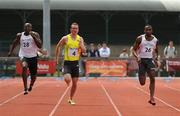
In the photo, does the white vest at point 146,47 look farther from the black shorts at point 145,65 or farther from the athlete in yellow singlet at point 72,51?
the athlete in yellow singlet at point 72,51

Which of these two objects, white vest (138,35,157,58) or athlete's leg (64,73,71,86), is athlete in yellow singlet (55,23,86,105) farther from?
white vest (138,35,157,58)

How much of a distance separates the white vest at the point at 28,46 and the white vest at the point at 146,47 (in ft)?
10.8

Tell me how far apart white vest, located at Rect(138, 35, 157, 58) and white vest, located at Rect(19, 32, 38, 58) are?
3305mm

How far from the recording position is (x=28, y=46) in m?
17.2

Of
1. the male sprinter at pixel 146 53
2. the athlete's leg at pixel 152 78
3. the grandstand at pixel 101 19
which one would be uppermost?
the grandstand at pixel 101 19

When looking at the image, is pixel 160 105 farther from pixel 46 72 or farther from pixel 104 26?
pixel 104 26

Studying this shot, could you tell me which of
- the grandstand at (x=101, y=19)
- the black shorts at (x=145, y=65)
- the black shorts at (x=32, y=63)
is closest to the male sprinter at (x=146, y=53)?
the black shorts at (x=145, y=65)

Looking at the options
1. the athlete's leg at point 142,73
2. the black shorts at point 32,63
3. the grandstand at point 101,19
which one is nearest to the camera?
the athlete's leg at point 142,73

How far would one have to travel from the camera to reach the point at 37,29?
4406 cm

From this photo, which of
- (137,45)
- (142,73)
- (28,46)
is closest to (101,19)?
(28,46)

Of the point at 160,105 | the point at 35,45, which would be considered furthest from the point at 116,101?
the point at 35,45

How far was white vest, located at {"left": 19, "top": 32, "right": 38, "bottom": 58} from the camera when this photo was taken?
56.0 ft

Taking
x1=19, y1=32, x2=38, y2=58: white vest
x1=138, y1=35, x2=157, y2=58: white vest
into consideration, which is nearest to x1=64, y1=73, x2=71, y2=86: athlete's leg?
x1=138, y1=35, x2=157, y2=58: white vest

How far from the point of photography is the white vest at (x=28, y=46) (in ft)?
56.0
